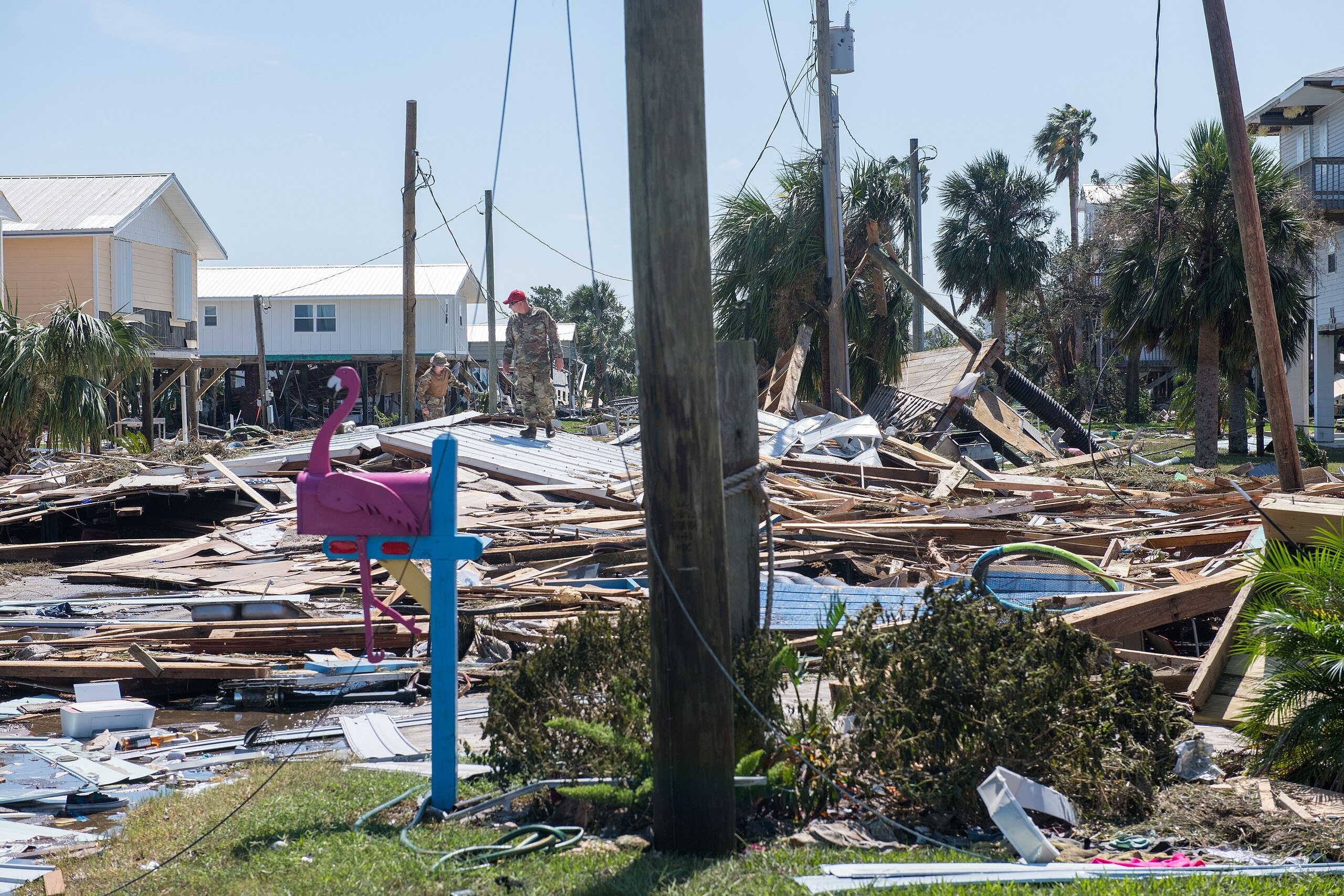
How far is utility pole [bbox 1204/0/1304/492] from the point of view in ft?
32.8

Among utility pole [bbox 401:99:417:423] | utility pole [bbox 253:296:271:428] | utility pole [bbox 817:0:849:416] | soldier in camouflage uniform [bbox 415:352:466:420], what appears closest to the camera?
soldier in camouflage uniform [bbox 415:352:466:420]

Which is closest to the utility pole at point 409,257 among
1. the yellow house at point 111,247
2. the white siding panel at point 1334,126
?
the yellow house at point 111,247

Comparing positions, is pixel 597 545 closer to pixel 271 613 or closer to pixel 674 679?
pixel 271 613

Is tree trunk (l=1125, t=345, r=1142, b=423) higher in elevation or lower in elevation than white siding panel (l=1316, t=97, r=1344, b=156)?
lower

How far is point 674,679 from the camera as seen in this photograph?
4.21m

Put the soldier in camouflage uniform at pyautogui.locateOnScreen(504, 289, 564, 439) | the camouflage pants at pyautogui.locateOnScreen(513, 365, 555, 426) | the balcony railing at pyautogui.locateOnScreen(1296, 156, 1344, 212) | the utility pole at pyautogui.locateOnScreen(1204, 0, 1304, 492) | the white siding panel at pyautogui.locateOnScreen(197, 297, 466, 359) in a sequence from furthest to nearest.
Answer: the white siding panel at pyautogui.locateOnScreen(197, 297, 466, 359) → the balcony railing at pyautogui.locateOnScreen(1296, 156, 1344, 212) → the camouflage pants at pyautogui.locateOnScreen(513, 365, 555, 426) → the soldier in camouflage uniform at pyautogui.locateOnScreen(504, 289, 564, 439) → the utility pole at pyautogui.locateOnScreen(1204, 0, 1304, 492)

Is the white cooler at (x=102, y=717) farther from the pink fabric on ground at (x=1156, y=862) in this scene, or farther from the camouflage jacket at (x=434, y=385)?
the camouflage jacket at (x=434, y=385)

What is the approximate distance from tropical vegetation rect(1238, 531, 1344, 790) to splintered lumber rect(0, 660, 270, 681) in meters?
5.80

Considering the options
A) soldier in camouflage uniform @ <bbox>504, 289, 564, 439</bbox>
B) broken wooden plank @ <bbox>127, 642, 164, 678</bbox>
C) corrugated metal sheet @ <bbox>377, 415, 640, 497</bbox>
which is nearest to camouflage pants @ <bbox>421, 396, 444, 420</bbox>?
corrugated metal sheet @ <bbox>377, 415, 640, 497</bbox>

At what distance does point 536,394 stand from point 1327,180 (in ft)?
78.2

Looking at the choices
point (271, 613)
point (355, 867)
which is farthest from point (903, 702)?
point (271, 613)

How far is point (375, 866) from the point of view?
4094mm

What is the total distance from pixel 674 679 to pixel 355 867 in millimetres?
1313

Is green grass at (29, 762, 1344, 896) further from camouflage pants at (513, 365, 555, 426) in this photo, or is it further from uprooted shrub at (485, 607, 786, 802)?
camouflage pants at (513, 365, 555, 426)
